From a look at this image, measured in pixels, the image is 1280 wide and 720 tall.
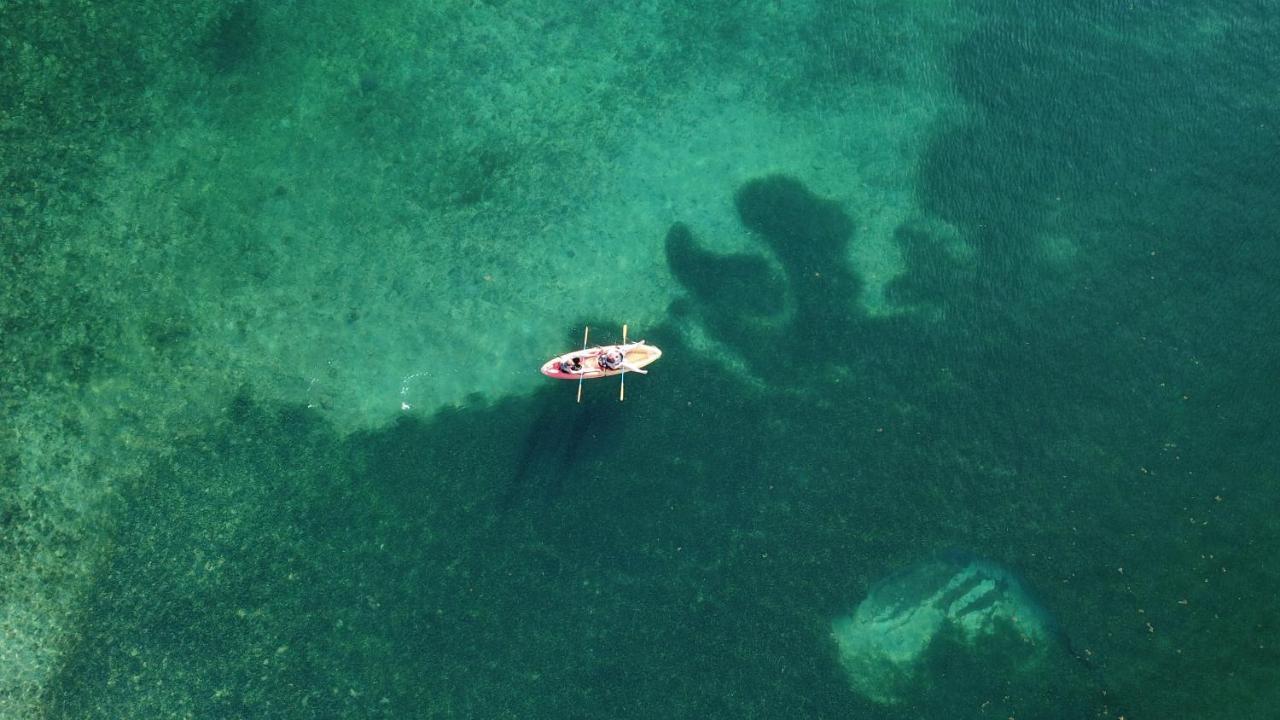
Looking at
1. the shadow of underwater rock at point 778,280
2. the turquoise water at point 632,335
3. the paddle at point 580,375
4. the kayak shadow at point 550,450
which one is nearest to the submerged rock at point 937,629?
the turquoise water at point 632,335

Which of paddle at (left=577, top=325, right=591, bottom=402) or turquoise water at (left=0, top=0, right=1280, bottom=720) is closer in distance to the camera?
turquoise water at (left=0, top=0, right=1280, bottom=720)

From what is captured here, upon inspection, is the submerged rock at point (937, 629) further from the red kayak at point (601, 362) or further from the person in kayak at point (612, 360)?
the person in kayak at point (612, 360)

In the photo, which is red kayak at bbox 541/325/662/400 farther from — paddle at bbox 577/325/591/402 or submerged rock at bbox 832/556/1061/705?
submerged rock at bbox 832/556/1061/705

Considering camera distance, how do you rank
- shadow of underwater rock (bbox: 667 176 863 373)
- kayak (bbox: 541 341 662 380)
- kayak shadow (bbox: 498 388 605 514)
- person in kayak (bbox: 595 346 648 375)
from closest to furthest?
person in kayak (bbox: 595 346 648 375) → kayak (bbox: 541 341 662 380) → kayak shadow (bbox: 498 388 605 514) → shadow of underwater rock (bbox: 667 176 863 373)

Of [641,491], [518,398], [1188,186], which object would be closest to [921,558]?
[641,491]

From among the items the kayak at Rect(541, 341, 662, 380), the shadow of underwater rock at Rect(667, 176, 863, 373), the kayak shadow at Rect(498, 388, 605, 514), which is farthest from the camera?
the shadow of underwater rock at Rect(667, 176, 863, 373)

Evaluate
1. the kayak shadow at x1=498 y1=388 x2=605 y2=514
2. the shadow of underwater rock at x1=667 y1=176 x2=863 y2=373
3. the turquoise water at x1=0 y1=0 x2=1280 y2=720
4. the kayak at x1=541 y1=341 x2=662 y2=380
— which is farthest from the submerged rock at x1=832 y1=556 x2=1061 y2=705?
the kayak at x1=541 y1=341 x2=662 y2=380

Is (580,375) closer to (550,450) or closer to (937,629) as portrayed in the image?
(550,450)

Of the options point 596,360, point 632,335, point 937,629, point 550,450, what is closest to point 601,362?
point 596,360
